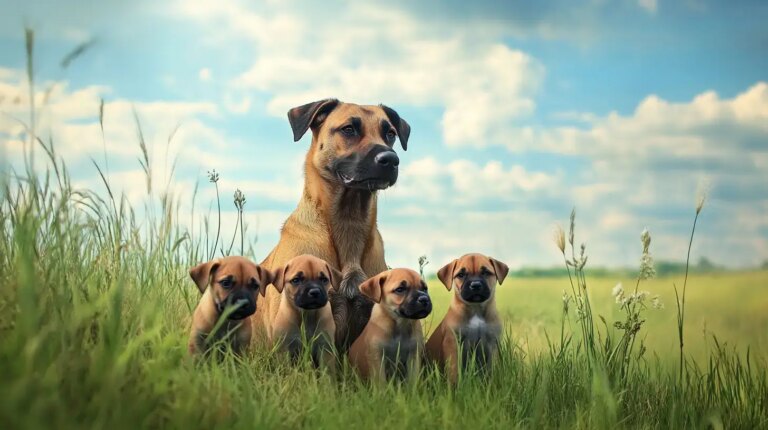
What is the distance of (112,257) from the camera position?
762 centimetres

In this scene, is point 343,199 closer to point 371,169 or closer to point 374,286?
point 371,169

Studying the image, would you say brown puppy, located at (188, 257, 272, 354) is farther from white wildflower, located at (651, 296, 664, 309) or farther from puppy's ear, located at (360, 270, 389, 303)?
white wildflower, located at (651, 296, 664, 309)

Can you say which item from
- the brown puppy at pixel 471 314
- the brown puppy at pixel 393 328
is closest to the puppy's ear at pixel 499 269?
the brown puppy at pixel 471 314

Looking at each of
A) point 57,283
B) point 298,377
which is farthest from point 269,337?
point 57,283

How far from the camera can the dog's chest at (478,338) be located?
22.1 ft

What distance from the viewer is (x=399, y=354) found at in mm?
6594

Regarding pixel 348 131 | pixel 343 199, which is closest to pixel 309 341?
pixel 343 199

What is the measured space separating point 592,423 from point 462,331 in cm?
131

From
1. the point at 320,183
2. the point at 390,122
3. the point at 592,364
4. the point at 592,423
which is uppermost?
the point at 390,122

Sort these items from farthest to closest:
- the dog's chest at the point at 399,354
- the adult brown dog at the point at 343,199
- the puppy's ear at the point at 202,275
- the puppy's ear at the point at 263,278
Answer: the adult brown dog at the point at 343,199 < the dog's chest at the point at 399,354 < the puppy's ear at the point at 263,278 < the puppy's ear at the point at 202,275

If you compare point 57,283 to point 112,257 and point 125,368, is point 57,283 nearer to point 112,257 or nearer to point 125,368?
point 125,368

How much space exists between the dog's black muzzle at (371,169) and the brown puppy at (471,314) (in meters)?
1.06

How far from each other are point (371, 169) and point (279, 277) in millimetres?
1398

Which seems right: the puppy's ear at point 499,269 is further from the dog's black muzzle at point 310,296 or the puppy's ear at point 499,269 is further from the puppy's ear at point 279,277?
the puppy's ear at point 279,277
